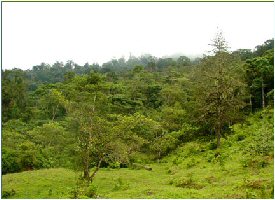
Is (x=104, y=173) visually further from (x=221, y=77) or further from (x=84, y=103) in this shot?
(x=221, y=77)

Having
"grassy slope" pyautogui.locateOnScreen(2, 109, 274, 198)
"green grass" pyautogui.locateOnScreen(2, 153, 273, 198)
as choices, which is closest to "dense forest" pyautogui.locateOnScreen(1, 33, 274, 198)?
"grassy slope" pyautogui.locateOnScreen(2, 109, 274, 198)

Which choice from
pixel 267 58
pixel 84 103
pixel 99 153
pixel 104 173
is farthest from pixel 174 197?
pixel 267 58

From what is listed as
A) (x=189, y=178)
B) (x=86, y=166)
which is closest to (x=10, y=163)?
(x=86, y=166)

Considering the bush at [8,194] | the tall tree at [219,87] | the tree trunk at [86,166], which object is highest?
the tall tree at [219,87]

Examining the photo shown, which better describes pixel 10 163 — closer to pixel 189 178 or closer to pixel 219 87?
pixel 189 178

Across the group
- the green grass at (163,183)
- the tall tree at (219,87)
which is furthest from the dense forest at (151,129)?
the green grass at (163,183)

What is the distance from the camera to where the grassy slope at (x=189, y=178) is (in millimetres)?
14977

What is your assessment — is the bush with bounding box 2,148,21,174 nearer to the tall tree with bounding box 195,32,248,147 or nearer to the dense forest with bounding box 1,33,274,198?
the dense forest with bounding box 1,33,274,198

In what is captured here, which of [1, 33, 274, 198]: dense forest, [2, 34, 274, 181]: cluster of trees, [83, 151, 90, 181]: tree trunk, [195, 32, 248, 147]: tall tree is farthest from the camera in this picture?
[195, 32, 248, 147]: tall tree

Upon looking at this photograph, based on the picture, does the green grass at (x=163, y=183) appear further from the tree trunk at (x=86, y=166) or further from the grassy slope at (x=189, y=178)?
the tree trunk at (x=86, y=166)

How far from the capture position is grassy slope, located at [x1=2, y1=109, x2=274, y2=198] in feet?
49.1

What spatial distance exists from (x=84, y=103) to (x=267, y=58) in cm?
1897

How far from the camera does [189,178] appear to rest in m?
19.2

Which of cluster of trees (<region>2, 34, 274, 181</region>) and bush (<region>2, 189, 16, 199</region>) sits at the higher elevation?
cluster of trees (<region>2, 34, 274, 181</region>)
